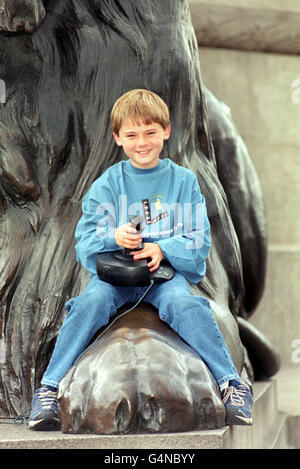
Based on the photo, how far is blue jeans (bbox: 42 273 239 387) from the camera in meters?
1.36

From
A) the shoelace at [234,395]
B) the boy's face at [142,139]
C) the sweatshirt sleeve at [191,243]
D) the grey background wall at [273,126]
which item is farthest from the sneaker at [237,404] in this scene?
the grey background wall at [273,126]

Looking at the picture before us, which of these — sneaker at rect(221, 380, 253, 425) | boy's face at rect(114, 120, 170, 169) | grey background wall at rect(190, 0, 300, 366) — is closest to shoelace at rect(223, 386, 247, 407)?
sneaker at rect(221, 380, 253, 425)

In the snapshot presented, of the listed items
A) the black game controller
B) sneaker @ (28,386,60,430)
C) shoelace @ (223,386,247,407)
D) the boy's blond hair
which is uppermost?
the boy's blond hair

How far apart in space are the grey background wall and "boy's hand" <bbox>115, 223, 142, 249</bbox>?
2265 millimetres

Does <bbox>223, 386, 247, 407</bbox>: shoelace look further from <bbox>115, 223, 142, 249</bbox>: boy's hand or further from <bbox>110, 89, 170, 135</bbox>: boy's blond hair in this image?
<bbox>110, 89, 170, 135</bbox>: boy's blond hair

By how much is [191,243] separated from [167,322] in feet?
0.45

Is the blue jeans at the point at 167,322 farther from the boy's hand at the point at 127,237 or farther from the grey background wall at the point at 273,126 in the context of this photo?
the grey background wall at the point at 273,126

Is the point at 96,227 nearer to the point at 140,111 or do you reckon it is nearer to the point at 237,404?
the point at 140,111

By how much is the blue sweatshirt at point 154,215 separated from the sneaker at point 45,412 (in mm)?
222

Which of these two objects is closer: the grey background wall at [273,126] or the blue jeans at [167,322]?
the blue jeans at [167,322]

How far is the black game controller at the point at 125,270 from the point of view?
136 centimetres

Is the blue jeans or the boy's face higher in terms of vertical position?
the boy's face

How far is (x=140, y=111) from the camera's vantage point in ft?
4.54

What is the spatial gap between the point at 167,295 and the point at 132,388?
20 centimetres
